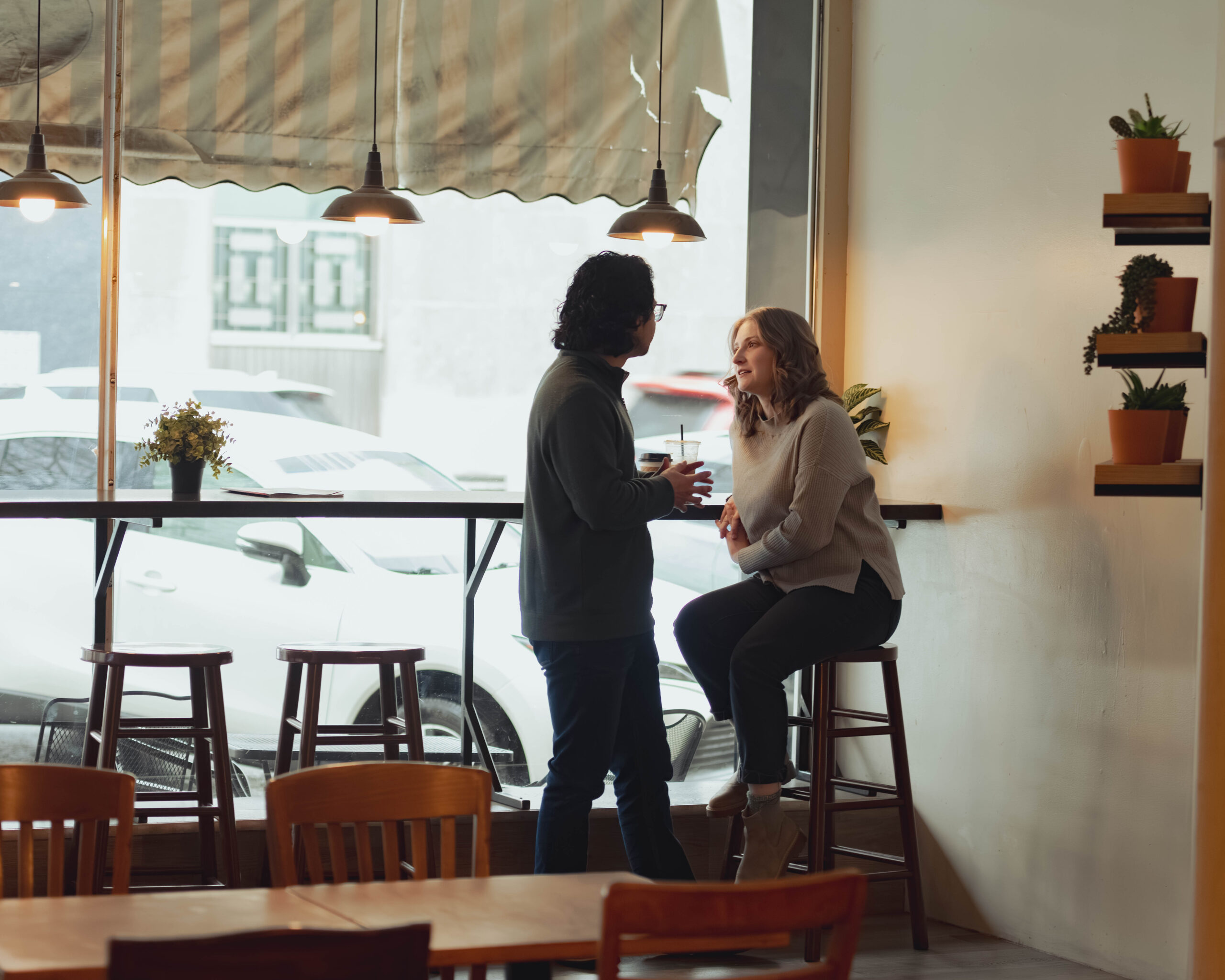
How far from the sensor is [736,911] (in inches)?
61.6

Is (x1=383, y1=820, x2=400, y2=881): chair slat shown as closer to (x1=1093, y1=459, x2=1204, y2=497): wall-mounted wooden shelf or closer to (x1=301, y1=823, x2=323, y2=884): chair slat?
(x1=301, y1=823, x2=323, y2=884): chair slat

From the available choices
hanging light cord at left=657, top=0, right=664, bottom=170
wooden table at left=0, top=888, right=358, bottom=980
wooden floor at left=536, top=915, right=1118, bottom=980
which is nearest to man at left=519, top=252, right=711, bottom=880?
wooden floor at left=536, top=915, right=1118, bottom=980

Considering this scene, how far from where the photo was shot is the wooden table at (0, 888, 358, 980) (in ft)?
5.03

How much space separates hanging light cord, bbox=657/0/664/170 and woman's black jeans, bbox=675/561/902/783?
1.73 meters

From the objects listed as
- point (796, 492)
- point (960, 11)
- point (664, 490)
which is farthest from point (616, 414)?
point (960, 11)

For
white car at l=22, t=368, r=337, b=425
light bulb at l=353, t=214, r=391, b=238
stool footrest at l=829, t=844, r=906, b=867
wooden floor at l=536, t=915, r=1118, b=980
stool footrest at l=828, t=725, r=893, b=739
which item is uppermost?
light bulb at l=353, t=214, r=391, b=238

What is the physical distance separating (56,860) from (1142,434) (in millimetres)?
2268

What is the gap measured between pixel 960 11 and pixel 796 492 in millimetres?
1766

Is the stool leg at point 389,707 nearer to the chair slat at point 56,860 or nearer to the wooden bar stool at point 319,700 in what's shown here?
the wooden bar stool at point 319,700

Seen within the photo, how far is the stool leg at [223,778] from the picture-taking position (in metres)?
3.52

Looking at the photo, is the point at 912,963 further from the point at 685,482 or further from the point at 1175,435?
the point at 1175,435

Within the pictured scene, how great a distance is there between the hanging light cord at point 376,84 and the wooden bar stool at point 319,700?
1.69 meters

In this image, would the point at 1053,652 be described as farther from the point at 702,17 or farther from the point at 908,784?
the point at 702,17

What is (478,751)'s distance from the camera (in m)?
4.23
